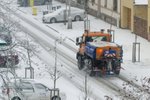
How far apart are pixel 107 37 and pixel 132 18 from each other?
14.2m

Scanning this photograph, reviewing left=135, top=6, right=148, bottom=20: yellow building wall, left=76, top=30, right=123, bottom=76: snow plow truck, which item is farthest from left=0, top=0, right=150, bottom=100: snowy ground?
left=135, top=6, right=148, bottom=20: yellow building wall

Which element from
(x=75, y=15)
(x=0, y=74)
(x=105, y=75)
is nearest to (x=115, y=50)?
(x=105, y=75)

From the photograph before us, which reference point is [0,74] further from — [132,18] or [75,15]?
[75,15]

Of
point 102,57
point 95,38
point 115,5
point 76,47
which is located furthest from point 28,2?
point 102,57

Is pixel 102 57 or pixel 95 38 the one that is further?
pixel 95 38

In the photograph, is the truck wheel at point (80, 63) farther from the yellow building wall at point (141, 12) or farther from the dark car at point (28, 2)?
the dark car at point (28, 2)

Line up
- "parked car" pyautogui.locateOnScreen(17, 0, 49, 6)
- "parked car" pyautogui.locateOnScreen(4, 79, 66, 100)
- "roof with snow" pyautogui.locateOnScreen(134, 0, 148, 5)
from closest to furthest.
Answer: "parked car" pyautogui.locateOnScreen(4, 79, 66, 100) < "roof with snow" pyautogui.locateOnScreen(134, 0, 148, 5) < "parked car" pyautogui.locateOnScreen(17, 0, 49, 6)

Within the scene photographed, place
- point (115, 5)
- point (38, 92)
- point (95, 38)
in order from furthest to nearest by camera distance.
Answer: point (115, 5), point (95, 38), point (38, 92)

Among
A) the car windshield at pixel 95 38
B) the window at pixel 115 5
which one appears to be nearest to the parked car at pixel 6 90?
the car windshield at pixel 95 38

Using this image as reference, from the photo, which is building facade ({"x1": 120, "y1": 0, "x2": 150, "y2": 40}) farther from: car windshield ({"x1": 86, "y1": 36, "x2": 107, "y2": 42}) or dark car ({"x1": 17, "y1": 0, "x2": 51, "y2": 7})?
dark car ({"x1": 17, "y1": 0, "x2": 51, "y2": 7})

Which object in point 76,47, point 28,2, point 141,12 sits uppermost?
point 141,12

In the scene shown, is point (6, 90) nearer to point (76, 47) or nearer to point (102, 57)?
point (102, 57)

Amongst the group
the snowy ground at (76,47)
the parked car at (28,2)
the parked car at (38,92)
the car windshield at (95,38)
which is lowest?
the snowy ground at (76,47)

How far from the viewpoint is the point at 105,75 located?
33.5 metres
